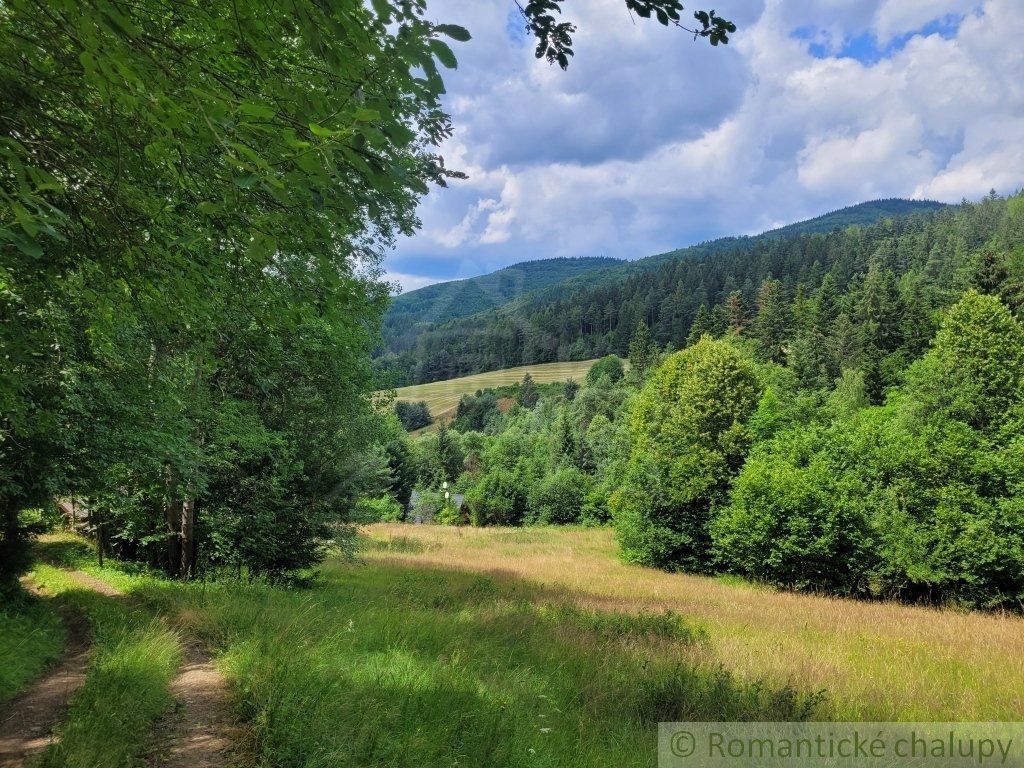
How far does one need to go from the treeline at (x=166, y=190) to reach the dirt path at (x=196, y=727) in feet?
9.65

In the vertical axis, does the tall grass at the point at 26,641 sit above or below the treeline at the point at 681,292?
below

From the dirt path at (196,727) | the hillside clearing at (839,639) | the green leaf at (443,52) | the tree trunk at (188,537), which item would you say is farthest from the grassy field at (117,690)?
the hillside clearing at (839,639)

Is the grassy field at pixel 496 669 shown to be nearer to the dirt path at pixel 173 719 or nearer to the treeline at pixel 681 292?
the dirt path at pixel 173 719

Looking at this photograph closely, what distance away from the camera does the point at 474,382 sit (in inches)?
5290

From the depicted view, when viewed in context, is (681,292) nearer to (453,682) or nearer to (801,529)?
(801,529)

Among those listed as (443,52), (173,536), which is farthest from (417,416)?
(443,52)

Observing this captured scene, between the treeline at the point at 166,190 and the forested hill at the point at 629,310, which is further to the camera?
the forested hill at the point at 629,310

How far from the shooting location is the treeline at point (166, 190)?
6.86 ft

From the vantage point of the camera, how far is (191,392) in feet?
32.9

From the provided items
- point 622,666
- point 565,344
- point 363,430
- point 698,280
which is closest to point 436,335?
point 565,344

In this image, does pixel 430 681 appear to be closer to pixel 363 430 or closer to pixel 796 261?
pixel 363 430

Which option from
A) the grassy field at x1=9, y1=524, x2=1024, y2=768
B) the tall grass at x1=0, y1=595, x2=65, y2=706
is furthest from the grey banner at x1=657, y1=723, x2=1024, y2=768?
the tall grass at x1=0, y1=595, x2=65, y2=706

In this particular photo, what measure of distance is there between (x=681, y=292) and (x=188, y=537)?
425 feet

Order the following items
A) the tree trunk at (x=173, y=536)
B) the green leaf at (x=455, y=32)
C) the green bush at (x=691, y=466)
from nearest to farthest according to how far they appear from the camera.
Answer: the green leaf at (x=455, y=32), the tree trunk at (x=173, y=536), the green bush at (x=691, y=466)
